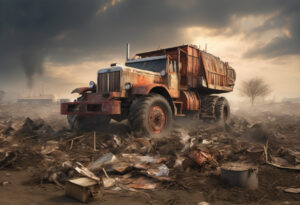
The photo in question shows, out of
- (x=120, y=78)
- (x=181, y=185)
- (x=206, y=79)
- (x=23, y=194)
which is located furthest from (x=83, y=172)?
(x=206, y=79)

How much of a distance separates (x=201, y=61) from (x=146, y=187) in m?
6.96

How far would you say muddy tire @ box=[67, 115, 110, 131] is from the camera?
7.22 metres

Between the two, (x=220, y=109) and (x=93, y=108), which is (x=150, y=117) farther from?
(x=220, y=109)

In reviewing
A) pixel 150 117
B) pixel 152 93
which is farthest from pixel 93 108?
pixel 152 93

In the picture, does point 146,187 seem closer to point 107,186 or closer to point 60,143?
point 107,186

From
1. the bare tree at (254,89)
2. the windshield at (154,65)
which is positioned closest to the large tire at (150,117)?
the windshield at (154,65)

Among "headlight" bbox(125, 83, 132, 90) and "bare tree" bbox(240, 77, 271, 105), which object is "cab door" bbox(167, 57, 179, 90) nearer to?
"headlight" bbox(125, 83, 132, 90)

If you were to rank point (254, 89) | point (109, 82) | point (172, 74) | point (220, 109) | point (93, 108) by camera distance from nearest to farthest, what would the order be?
point (93, 108), point (109, 82), point (172, 74), point (220, 109), point (254, 89)

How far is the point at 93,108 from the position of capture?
6.27m

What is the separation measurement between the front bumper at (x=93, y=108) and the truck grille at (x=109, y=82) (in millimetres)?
755

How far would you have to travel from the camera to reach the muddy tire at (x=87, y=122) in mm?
7223

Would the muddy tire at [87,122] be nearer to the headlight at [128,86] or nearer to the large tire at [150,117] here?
the headlight at [128,86]

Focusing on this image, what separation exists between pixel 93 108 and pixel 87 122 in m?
1.22

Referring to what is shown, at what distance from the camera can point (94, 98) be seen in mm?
6727
